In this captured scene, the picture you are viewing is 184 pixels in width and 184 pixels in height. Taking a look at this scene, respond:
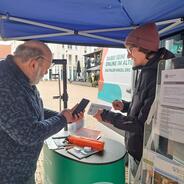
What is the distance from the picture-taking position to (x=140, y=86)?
6.24 feet

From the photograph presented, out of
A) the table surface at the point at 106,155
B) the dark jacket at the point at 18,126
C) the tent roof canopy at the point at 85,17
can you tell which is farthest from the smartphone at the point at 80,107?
the tent roof canopy at the point at 85,17

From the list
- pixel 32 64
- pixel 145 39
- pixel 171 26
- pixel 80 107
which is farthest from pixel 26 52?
pixel 171 26

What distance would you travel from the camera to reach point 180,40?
2.68m

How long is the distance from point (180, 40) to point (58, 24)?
123 centimetres

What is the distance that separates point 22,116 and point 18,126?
6 centimetres

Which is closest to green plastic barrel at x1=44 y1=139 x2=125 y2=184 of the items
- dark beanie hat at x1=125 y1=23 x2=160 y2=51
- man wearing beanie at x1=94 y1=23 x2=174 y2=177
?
man wearing beanie at x1=94 y1=23 x2=174 y2=177

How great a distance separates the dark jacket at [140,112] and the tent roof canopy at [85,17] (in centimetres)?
35

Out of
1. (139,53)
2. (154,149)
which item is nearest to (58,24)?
(139,53)

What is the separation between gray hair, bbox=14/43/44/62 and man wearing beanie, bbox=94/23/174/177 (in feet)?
2.21

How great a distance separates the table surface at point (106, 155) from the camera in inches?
81.7

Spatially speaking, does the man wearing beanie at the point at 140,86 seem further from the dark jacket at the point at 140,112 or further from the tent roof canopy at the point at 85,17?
the tent roof canopy at the point at 85,17

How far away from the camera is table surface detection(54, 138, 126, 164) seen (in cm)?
208

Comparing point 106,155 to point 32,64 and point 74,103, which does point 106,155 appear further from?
point 74,103

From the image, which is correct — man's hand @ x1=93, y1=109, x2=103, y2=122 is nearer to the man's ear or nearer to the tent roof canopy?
the man's ear
